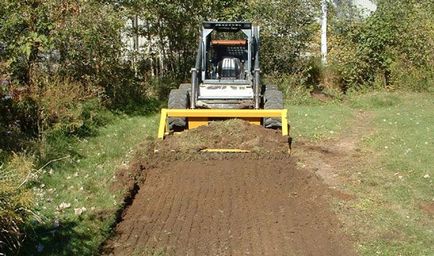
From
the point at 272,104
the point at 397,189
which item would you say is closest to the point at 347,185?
the point at 397,189

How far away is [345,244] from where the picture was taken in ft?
20.7

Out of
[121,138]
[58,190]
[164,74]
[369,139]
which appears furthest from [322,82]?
[58,190]

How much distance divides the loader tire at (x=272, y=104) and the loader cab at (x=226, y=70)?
0.37 metres

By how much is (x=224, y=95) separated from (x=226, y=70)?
139 centimetres

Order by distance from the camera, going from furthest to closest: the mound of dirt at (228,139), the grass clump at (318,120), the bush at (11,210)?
the grass clump at (318,120)
the mound of dirt at (228,139)
the bush at (11,210)

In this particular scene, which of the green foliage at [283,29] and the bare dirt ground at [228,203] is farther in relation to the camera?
the green foliage at [283,29]

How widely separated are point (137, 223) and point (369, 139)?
6181 mm

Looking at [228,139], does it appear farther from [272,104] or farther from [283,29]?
[283,29]

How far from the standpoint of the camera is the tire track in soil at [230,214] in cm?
615

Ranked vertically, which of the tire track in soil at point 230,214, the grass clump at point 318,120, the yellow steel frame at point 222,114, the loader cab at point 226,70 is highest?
the loader cab at point 226,70

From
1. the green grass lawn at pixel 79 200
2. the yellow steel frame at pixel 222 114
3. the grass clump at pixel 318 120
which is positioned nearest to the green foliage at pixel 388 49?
the grass clump at pixel 318 120

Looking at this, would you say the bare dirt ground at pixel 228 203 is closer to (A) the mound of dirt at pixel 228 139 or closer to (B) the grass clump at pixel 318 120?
(A) the mound of dirt at pixel 228 139

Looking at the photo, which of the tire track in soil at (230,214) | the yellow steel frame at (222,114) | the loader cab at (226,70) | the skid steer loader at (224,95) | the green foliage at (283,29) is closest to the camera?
the tire track in soil at (230,214)

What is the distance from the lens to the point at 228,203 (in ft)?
24.5
